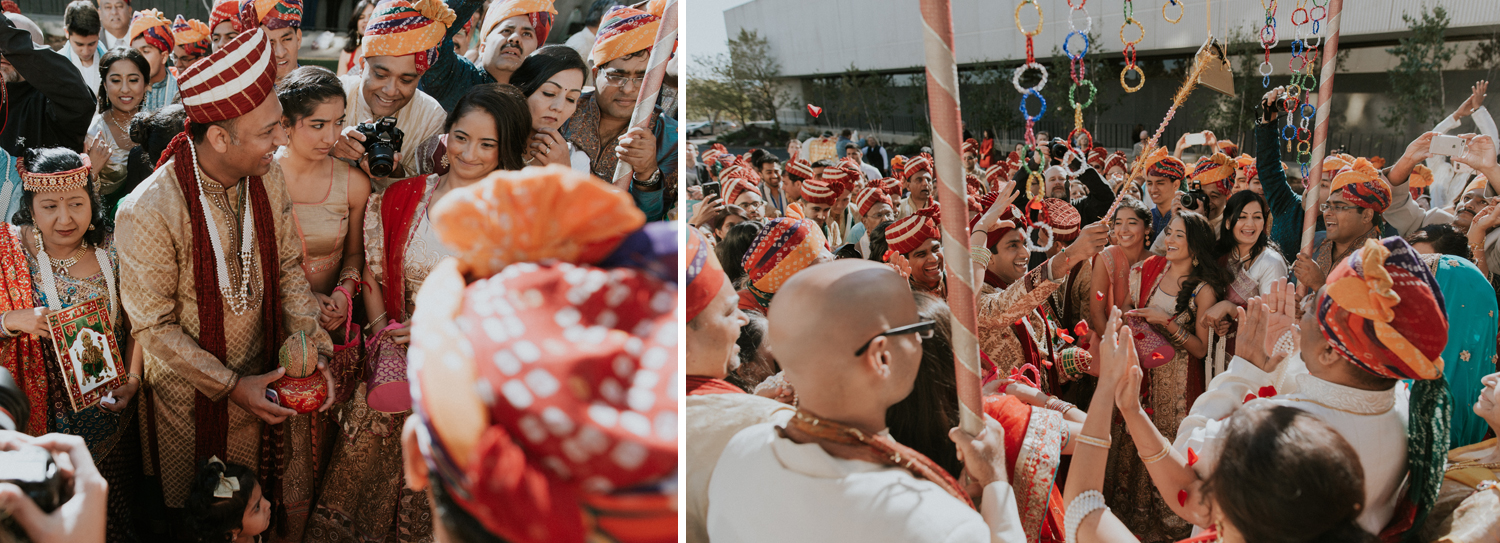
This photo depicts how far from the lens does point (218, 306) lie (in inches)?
87.9

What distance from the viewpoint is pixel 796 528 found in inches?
52.8

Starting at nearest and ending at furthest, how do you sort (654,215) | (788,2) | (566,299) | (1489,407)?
(566,299), (1489,407), (654,215), (788,2)

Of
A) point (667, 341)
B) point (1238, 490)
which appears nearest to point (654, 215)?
point (667, 341)

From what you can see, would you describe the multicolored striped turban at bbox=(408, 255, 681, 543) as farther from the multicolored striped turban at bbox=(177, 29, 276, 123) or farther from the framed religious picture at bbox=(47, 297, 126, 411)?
→ the framed religious picture at bbox=(47, 297, 126, 411)

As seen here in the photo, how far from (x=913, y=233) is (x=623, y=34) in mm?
1080

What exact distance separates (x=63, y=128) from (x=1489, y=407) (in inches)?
172

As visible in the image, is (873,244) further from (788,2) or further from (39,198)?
(788,2)

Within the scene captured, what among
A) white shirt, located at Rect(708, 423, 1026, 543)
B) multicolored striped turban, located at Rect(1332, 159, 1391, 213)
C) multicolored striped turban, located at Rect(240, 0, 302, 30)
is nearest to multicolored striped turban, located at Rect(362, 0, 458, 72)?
multicolored striped turban, located at Rect(240, 0, 302, 30)

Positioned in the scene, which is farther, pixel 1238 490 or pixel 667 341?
pixel 1238 490

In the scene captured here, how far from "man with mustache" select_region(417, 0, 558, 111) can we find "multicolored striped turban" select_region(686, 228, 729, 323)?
1628 mm

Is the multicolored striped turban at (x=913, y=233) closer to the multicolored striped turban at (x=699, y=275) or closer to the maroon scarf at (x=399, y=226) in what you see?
the multicolored striped turban at (x=699, y=275)

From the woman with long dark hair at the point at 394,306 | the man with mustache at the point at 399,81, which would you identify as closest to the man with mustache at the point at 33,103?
the man with mustache at the point at 399,81

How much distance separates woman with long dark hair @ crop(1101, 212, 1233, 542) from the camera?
3.21m

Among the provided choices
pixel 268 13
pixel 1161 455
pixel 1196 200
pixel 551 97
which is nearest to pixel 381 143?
pixel 551 97
